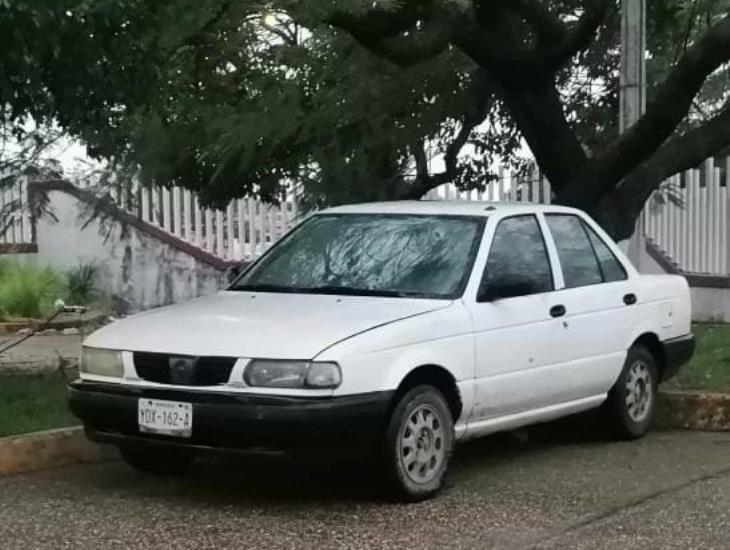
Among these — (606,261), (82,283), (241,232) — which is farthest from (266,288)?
(82,283)

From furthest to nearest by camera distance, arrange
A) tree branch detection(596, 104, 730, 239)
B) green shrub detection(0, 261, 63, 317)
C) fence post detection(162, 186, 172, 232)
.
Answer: fence post detection(162, 186, 172, 232) → green shrub detection(0, 261, 63, 317) → tree branch detection(596, 104, 730, 239)

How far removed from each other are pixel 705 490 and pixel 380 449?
6.40 feet

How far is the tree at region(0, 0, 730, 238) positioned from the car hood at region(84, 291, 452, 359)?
185 centimetres

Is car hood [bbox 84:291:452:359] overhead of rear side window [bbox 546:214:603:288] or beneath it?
beneath

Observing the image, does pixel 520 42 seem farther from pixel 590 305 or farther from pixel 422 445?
pixel 422 445

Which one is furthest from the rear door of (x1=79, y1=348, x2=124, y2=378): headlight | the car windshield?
(x1=79, y1=348, x2=124, y2=378): headlight

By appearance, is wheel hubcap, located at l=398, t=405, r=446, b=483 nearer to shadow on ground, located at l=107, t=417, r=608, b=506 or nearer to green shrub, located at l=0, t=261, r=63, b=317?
shadow on ground, located at l=107, t=417, r=608, b=506

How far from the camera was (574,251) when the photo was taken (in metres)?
8.20

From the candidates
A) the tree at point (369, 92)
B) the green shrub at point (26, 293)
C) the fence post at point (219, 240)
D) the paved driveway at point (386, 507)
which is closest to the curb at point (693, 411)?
the paved driveway at point (386, 507)

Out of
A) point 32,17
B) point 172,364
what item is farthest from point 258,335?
point 32,17

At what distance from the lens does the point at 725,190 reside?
556 inches

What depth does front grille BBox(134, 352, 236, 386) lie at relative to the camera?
6.28 metres

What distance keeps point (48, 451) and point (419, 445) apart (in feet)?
7.78

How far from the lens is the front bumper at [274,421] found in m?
6.10
